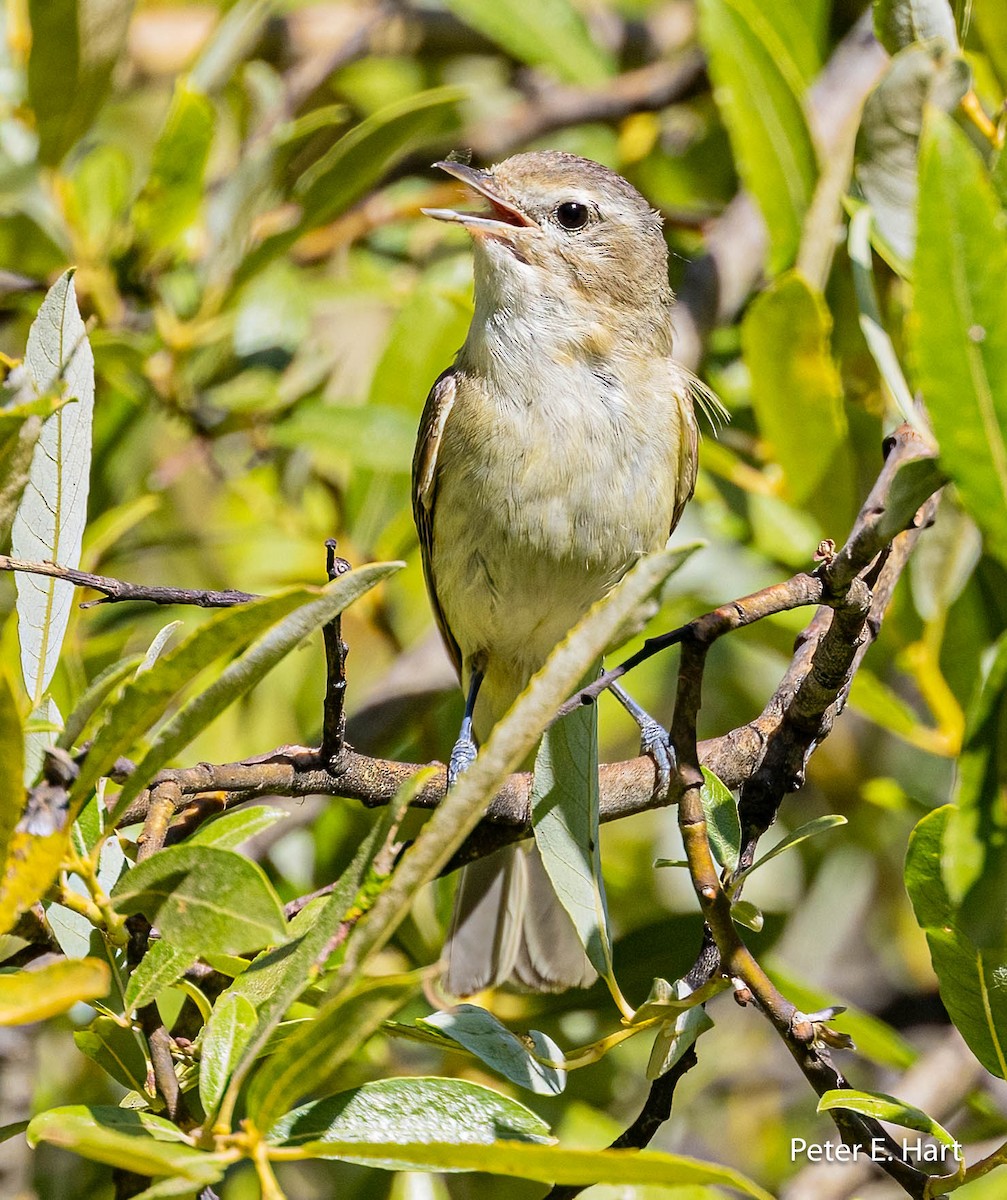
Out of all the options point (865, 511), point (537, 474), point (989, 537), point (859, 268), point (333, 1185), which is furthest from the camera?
point (537, 474)

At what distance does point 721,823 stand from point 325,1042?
786 millimetres

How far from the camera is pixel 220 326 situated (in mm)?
3750

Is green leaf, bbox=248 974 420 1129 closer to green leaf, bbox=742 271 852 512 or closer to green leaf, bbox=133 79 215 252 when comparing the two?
green leaf, bbox=742 271 852 512

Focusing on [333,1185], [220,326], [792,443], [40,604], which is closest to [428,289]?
[220,326]

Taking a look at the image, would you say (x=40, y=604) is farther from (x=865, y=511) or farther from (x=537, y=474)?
(x=537, y=474)

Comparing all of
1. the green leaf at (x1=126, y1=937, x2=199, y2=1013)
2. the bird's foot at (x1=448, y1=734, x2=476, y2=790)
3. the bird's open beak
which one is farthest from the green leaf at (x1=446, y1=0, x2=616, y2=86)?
the green leaf at (x1=126, y1=937, x2=199, y2=1013)

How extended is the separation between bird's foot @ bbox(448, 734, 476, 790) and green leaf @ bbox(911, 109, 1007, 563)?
6.65 ft

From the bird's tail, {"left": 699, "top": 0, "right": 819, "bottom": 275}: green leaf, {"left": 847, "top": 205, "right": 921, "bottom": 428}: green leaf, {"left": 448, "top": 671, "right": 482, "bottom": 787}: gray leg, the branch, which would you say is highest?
{"left": 699, "top": 0, "right": 819, "bottom": 275}: green leaf

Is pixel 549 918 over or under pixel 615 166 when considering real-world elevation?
under

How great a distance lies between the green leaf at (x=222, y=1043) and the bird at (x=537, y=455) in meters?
1.61

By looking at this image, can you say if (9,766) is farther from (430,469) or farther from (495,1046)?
(430,469)

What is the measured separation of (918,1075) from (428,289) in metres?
2.49

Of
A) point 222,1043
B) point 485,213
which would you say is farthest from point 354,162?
point 222,1043

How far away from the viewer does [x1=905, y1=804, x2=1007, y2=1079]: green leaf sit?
1.74 m
